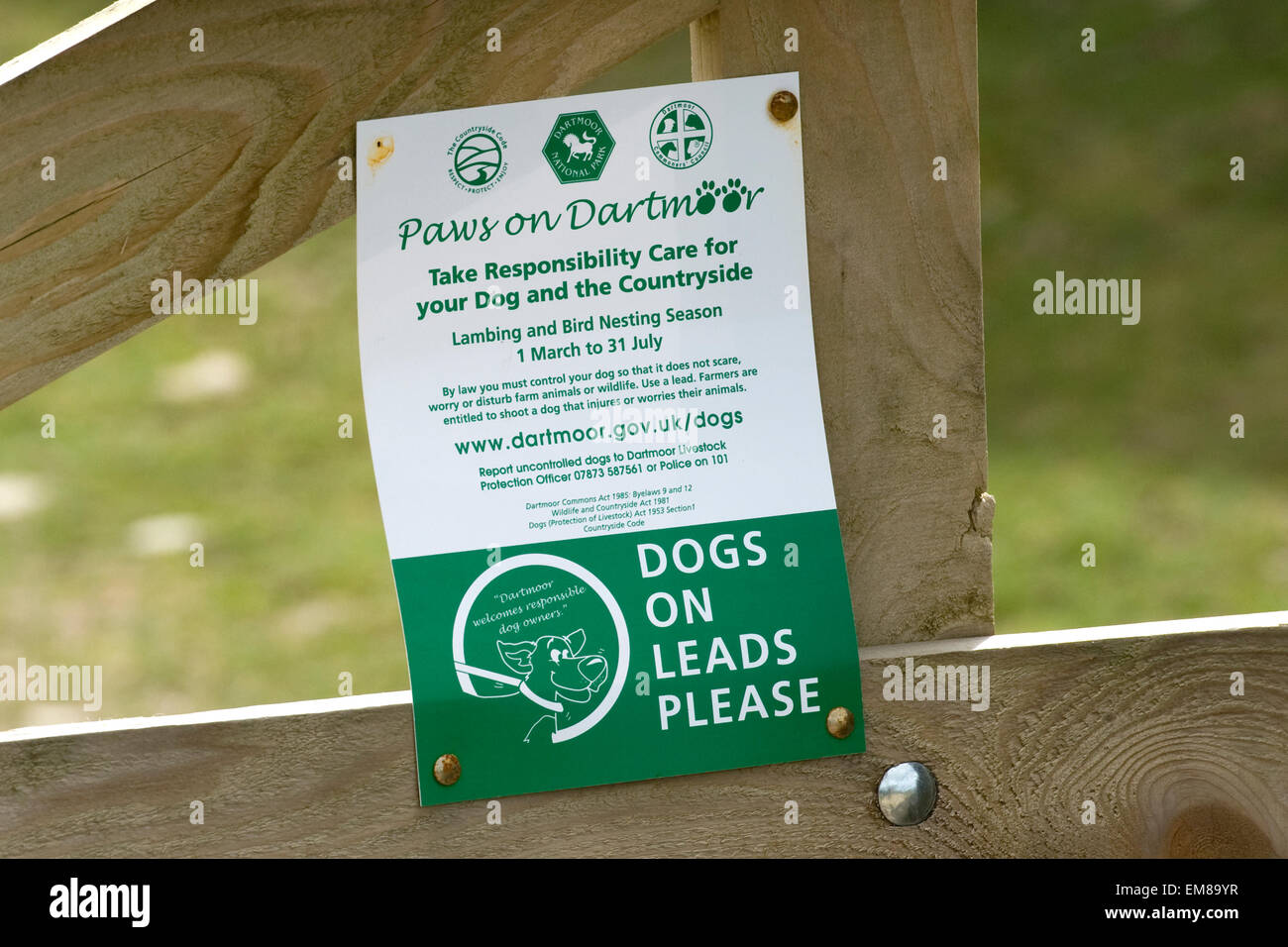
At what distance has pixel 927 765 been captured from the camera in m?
1.12

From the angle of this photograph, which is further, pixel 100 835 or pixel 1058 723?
pixel 1058 723

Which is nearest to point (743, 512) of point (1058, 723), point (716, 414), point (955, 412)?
point (716, 414)

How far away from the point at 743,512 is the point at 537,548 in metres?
0.16

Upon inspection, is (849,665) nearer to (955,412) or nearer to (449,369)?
(955,412)

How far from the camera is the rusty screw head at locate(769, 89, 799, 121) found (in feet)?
3.48

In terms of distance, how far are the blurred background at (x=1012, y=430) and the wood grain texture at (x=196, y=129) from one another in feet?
6.90

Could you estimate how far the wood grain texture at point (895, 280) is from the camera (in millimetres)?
1076

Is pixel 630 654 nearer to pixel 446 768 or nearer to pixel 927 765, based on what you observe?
pixel 446 768

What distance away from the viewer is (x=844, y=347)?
1102 millimetres

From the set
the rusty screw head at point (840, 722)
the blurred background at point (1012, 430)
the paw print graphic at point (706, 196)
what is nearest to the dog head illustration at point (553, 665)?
the rusty screw head at point (840, 722)

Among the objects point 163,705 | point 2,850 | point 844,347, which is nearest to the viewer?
point 2,850

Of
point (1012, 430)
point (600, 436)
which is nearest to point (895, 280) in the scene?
point (600, 436)

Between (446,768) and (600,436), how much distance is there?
0.26 meters

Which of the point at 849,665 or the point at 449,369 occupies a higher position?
the point at 449,369
